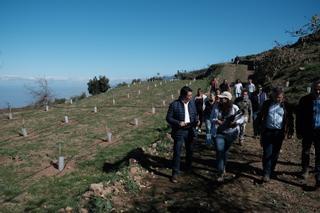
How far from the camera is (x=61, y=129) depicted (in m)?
22.2

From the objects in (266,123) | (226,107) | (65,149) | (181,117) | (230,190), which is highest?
(226,107)

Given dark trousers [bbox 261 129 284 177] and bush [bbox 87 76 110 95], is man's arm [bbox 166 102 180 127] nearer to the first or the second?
dark trousers [bbox 261 129 284 177]

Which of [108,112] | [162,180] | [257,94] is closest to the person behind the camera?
[162,180]

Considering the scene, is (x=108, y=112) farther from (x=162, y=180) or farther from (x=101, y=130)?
(x=162, y=180)

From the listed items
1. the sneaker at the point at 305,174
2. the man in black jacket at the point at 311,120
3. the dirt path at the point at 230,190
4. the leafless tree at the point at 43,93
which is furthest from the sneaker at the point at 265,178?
the leafless tree at the point at 43,93

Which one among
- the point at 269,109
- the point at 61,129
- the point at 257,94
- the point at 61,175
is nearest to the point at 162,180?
the point at 269,109

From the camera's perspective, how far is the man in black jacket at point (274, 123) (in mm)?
7379

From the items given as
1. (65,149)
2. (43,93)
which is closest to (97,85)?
(43,93)

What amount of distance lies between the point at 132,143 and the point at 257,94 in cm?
665

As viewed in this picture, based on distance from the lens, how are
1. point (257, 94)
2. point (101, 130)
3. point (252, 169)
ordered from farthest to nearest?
1. point (101, 130)
2. point (257, 94)
3. point (252, 169)

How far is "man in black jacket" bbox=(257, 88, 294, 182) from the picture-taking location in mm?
7379

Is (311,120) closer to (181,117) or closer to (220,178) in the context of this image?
(220,178)

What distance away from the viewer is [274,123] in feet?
24.2

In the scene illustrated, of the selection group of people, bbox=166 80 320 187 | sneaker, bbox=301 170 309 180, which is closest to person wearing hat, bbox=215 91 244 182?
group of people, bbox=166 80 320 187
